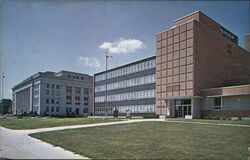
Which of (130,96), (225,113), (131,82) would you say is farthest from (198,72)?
(130,96)

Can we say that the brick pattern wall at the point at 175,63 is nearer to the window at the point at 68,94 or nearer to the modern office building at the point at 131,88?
the modern office building at the point at 131,88

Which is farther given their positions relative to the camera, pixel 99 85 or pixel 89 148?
pixel 99 85

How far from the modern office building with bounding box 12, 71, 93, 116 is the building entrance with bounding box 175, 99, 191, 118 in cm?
5590

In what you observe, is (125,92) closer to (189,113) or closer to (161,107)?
(161,107)

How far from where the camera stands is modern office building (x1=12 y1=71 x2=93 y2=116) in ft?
305

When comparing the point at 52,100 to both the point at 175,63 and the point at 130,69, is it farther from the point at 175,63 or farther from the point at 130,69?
the point at 175,63

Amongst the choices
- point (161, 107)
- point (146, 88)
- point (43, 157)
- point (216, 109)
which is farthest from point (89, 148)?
point (146, 88)

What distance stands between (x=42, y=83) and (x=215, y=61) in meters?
62.9

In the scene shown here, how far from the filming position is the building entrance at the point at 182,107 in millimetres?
43500

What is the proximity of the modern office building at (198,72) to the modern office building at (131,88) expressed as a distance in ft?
26.5

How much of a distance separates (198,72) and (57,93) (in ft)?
218

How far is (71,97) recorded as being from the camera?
102688 millimetres

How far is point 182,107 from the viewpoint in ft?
146

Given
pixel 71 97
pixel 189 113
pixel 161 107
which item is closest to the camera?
pixel 189 113
